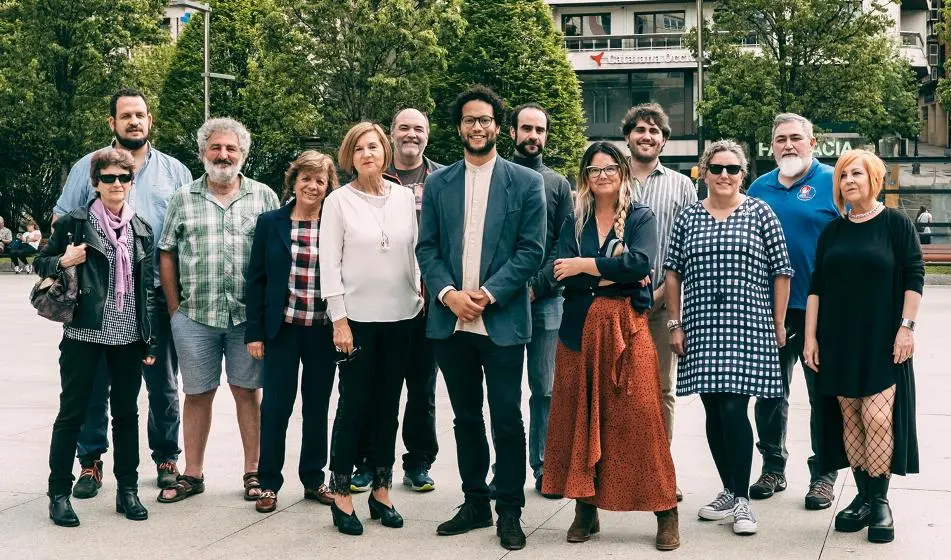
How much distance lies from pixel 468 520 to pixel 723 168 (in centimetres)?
223

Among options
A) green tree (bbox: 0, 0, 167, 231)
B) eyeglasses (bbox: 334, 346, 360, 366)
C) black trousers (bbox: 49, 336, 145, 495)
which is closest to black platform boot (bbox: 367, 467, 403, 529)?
eyeglasses (bbox: 334, 346, 360, 366)

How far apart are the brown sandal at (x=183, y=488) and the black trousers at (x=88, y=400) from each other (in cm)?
29

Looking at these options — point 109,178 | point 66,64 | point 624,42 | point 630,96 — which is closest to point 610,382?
point 109,178

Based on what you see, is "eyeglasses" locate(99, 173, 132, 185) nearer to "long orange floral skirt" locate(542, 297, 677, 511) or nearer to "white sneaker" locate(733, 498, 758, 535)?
"long orange floral skirt" locate(542, 297, 677, 511)

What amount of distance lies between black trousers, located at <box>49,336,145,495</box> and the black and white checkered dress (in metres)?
2.96

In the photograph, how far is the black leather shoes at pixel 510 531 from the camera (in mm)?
5574

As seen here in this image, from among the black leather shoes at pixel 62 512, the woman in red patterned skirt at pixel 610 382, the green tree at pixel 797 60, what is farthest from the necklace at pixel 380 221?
the green tree at pixel 797 60

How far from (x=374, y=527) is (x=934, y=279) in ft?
77.9

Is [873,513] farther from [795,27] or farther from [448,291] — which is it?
[795,27]

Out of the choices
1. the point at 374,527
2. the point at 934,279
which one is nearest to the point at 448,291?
the point at 374,527

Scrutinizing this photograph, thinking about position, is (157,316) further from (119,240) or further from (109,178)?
(109,178)

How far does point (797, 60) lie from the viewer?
122ft

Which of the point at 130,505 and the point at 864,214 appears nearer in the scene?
the point at 864,214

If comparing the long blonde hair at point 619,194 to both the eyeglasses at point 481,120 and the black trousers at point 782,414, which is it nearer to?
the eyeglasses at point 481,120
